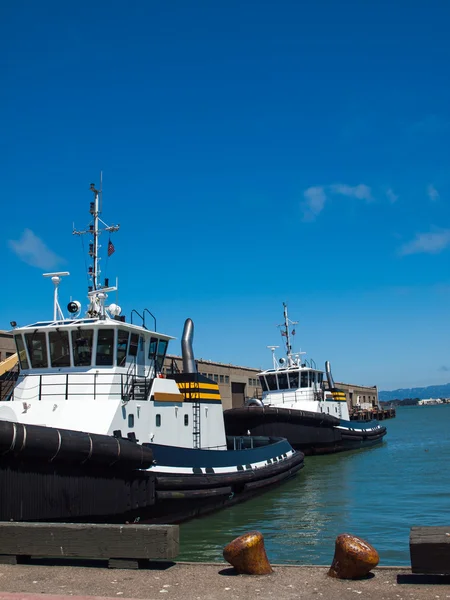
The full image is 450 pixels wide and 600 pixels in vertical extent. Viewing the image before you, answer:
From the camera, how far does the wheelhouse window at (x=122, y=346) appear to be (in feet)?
42.9

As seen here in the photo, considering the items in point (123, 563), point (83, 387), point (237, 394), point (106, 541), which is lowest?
point (123, 563)

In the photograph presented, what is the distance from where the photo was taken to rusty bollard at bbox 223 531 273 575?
5746 mm

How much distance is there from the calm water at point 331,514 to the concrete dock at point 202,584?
13.5ft

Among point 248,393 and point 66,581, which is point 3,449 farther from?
point 248,393

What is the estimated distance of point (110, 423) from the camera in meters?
11.4

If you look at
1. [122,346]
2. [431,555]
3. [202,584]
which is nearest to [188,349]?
[122,346]

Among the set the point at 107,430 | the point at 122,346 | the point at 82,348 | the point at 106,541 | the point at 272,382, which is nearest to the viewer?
the point at 106,541

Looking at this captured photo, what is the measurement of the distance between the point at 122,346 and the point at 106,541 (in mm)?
7566

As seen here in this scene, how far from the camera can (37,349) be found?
521 inches

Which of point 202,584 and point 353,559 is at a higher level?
point 353,559

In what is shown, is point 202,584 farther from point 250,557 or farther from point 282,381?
point 282,381

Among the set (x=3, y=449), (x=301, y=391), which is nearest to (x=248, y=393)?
(x=301, y=391)

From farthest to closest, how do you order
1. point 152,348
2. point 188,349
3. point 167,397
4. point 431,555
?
1. point 188,349
2. point 152,348
3. point 167,397
4. point 431,555

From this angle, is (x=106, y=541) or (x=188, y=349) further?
(x=188, y=349)
